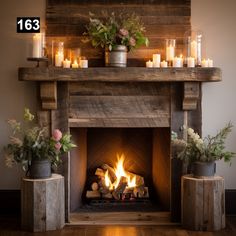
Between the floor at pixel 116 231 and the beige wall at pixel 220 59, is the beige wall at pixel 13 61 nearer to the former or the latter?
the floor at pixel 116 231

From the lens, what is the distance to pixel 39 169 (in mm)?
3721

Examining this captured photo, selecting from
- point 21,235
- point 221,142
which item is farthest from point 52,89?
point 221,142

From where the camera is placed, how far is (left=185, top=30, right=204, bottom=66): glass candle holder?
3.96 metres

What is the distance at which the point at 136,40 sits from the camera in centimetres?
391

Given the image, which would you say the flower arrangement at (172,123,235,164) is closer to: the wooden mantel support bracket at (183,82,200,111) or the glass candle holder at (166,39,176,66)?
the wooden mantel support bracket at (183,82,200,111)

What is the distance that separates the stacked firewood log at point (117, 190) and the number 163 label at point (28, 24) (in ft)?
4.81

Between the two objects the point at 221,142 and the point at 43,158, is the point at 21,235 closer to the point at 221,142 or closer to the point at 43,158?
the point at 43,158

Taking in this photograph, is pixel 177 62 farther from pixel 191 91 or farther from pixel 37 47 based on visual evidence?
pixel 37 47

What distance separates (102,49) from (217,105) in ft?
3.72

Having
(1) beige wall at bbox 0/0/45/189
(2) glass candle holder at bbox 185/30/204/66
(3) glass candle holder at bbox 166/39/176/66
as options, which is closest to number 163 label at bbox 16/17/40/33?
(1) beige wall at bbox 0/0/45/189

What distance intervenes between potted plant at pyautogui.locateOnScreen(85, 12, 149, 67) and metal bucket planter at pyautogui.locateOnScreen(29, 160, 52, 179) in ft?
3.17

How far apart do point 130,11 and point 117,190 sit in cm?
162

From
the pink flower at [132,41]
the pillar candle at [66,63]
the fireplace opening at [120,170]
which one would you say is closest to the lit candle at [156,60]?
the pink flower at [132,41]

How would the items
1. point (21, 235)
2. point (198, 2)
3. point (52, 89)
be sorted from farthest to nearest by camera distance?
1. point (198, 2)
2. point (52, 89)
3. point (21, 235)
